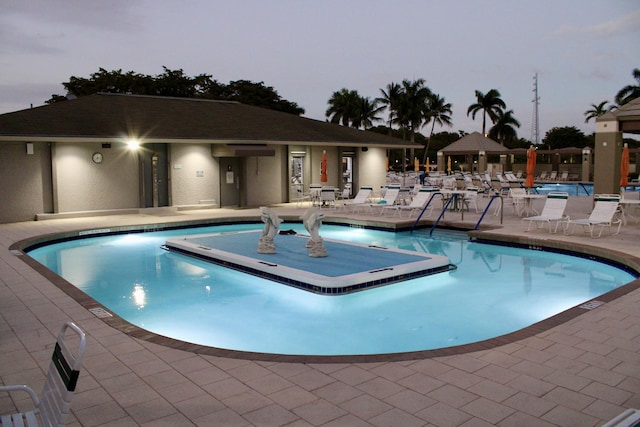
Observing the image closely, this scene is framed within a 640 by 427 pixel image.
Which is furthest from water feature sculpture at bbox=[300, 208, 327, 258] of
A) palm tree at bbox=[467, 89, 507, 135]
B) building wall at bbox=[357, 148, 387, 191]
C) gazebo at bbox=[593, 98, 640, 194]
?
palm tree at bbox=[467, 89, 507, 135]

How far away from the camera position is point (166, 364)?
4426mm

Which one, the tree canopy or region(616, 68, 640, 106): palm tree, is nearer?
the tree canopy

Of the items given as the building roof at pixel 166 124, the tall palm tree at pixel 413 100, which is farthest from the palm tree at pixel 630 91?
the building roof at pixel 166 124

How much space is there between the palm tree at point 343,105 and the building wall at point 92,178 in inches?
1436

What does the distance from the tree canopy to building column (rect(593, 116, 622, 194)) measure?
31192 mm

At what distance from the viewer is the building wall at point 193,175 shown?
1748 cm

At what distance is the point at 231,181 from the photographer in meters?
18.9

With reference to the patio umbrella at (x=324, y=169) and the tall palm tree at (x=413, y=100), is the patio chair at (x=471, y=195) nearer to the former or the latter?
the patio umbrella at (x=324, y=169)

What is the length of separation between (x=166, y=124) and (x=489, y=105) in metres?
38.2

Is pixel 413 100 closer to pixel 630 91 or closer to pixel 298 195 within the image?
pixel 630 91

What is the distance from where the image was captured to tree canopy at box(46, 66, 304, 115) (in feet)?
129

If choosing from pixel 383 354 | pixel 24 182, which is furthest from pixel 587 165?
pixel 383 354

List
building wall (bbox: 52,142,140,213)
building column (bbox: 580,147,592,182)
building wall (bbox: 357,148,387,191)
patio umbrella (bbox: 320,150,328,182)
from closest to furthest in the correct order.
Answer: building wall (bbox: 52,142,140,213), patio umbrella (bbox: 320,150,328,182), building wall (bbox: 357,148,387,191), building column (bbox: 580,147,592,182)

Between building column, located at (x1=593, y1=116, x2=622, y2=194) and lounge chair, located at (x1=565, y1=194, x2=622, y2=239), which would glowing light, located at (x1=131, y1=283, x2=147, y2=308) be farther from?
building column, located at (x1=593, y1=116, x2=622, y2=194)
